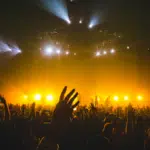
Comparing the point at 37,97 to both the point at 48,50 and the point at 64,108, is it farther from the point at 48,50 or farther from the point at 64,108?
the point at 64,108

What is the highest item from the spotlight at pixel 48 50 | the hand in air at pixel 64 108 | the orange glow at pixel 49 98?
the spotlight at pixel 48 50

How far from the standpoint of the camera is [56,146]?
3125 millimetres

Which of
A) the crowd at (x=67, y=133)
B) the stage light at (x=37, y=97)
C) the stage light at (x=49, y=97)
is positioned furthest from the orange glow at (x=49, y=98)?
the crowd at (x=67, y=133)

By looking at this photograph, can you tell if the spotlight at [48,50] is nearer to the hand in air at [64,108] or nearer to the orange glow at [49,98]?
the orange glow at [49,98]

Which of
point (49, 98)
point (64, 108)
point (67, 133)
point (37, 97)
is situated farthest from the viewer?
point (49, 98)

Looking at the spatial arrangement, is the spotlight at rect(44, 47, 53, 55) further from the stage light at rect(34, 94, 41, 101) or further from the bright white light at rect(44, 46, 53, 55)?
the stage light at rect(34, 94, 41, 101)

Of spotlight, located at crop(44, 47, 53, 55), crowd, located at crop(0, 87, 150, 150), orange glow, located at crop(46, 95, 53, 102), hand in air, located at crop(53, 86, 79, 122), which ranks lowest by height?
crowd, located at crop(0, 87, 150, 150)

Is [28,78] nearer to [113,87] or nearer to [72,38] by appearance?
[72,38]

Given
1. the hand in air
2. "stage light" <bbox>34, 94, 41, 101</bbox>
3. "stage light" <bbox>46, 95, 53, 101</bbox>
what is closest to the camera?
the hand in air

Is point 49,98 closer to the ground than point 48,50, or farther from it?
closer to the ground

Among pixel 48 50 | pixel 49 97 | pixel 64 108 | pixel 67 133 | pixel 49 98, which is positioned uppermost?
pixel 48 50

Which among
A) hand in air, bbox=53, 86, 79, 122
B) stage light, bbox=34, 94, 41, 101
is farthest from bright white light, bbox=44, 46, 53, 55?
hand in air, bbox=53, 86, 79, 122

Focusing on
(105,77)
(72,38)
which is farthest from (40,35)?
(105,77)

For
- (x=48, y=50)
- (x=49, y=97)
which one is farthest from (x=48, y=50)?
(x=49, y=97)
